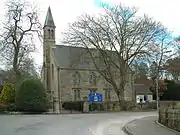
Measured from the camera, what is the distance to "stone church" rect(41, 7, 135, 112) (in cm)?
6072

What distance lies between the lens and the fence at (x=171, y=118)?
14953mm

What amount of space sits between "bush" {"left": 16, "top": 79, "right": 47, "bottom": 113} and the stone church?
1899 centimetres

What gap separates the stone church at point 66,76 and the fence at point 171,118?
1602 inches

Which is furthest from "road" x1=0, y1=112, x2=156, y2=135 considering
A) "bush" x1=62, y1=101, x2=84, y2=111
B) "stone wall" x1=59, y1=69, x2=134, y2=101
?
"stone wall" x1=59, y1=69, x2=134, y2=101

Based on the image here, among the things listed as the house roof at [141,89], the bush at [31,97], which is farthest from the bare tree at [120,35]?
the house roof at [141,89]

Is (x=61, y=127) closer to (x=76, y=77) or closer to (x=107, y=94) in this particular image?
(x=76, y=77)

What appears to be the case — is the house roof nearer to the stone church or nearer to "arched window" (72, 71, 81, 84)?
the stone church

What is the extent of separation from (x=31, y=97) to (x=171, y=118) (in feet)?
83.6

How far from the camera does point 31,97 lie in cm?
3875

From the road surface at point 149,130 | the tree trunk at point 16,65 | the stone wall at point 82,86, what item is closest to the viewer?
the road surface at point 149,130

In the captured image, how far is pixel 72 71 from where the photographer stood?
62.6 meters

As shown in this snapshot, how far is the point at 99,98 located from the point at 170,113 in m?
25.9

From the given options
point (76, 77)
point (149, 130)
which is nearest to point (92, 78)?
point (76, 77)

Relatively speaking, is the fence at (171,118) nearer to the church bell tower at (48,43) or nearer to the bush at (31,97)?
the bush at (31,97)
